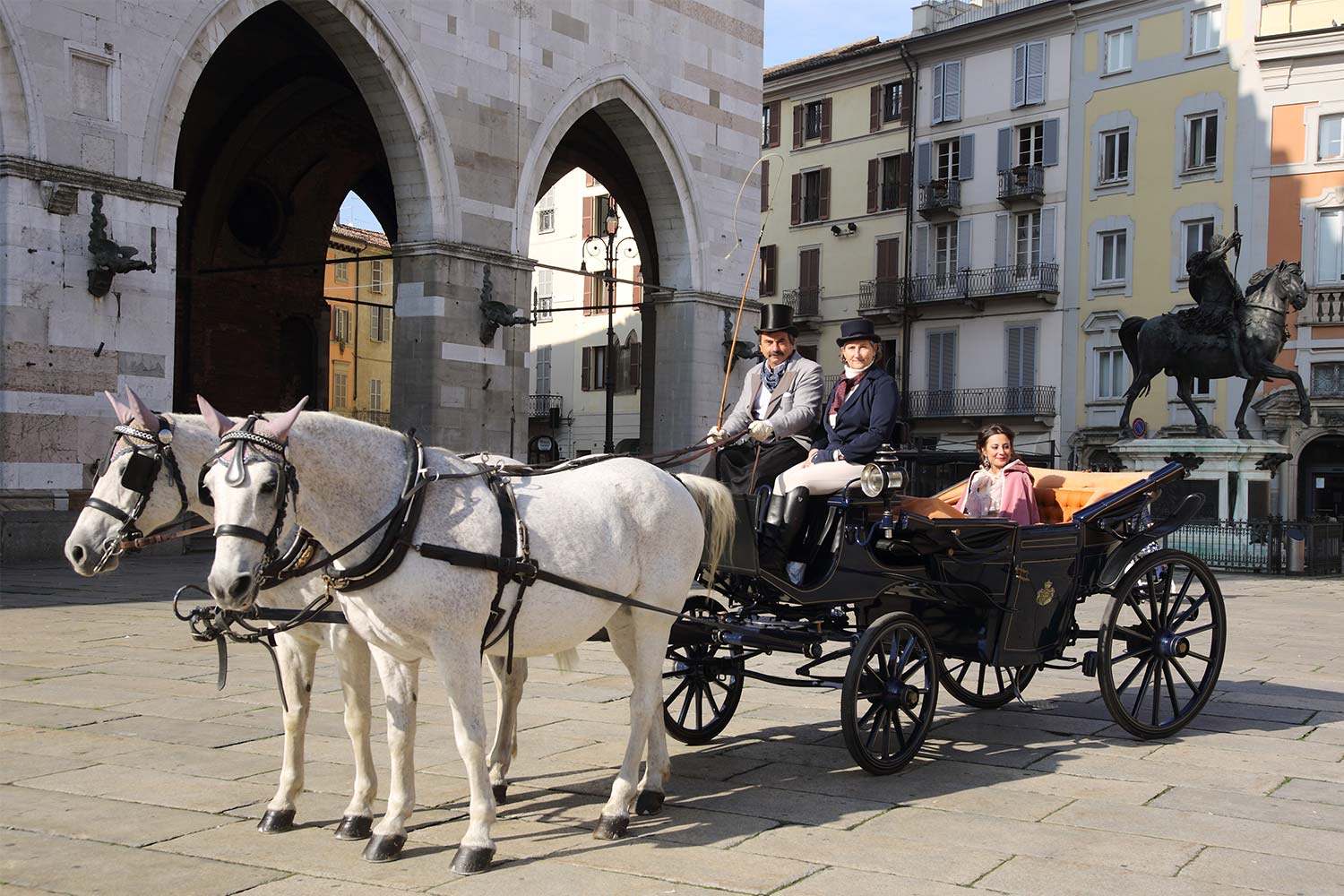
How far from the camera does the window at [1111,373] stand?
34125 millimetres

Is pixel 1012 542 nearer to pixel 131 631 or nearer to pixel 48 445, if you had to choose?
pixel 131 631

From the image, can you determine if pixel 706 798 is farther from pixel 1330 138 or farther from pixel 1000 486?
pixel 1330 138

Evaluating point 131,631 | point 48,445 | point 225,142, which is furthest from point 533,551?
point 225,142

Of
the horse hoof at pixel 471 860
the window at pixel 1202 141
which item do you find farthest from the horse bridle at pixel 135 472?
the window at pixel 1202 141

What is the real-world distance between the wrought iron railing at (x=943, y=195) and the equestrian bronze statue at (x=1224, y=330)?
1681 centimetres

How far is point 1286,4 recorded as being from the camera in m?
31.5

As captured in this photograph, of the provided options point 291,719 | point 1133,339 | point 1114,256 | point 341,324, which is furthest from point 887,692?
point 341,324

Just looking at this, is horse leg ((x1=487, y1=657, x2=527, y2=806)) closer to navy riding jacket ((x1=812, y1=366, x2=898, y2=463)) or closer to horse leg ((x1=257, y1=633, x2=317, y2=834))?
horse leg ((x1=257, y1=633, x2=317, y2=834))

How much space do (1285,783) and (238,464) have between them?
180 inches

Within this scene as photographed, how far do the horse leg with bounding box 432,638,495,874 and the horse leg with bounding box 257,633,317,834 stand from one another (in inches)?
29.8

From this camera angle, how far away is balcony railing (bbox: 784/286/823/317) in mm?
40406

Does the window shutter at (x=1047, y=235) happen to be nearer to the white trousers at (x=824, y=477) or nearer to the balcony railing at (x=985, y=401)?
the balcony railing at (x=985, y=401)

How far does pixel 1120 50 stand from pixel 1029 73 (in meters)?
2.57

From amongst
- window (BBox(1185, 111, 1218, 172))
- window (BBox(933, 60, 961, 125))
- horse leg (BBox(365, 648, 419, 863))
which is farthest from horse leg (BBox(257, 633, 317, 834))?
window (BBox(933, 60, 961, 125))
